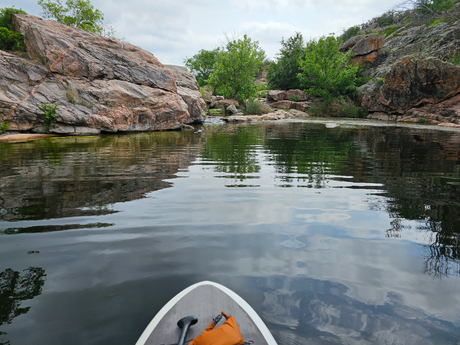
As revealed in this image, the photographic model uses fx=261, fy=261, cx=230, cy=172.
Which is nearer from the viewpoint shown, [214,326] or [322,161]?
[214,326]

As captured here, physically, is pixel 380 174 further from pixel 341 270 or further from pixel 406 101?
pixel 406 101

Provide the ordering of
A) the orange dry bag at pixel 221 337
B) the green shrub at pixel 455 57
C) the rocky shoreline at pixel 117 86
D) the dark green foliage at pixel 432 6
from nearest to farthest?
the orange dry bag at pixel 221 337 → the rocky shoreline at pixel 117 86 → the green shrub at pixel 455 57 → the dark green foliage at pixel 432 6

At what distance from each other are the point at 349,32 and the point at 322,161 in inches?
1675

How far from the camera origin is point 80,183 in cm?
430

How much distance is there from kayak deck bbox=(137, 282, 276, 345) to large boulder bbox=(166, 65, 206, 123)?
676 inches

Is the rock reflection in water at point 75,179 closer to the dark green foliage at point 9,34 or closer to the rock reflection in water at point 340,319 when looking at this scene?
the rock reflection in water at point 340,319

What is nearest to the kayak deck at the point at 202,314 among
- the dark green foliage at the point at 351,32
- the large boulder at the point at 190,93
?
the large boulder at the point at 190,93

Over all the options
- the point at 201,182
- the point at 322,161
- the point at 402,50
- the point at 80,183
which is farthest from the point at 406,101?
the point at 80,183

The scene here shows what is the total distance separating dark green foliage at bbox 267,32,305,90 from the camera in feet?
121

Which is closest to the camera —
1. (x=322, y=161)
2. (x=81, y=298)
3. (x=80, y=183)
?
(x=81, y=298)

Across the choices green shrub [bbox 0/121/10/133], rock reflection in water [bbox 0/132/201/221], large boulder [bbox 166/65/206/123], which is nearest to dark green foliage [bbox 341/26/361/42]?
large boulder [bbox 166/65/206/123]

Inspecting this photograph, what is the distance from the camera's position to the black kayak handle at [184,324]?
4.57ft

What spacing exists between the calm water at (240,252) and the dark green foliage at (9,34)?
11909 mm

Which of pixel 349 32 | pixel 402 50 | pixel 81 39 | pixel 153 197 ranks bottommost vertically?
pixel 153 197
